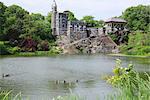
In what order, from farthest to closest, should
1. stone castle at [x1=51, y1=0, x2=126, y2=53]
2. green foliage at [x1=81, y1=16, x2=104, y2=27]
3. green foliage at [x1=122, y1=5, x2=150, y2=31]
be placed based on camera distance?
green foliage at [x1=81, y1=16, x2=104, y2=27] → green foliage at [x1=122, y1=5, x2=150, y2=31] → stone castle at [x1=51, y1=0, x2=126, y2=53]

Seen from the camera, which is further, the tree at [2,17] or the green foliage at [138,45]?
the tree at [2,17]

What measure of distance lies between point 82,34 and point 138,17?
9471mm

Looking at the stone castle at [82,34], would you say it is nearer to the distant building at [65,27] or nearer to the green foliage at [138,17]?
the distant building at [65,27]

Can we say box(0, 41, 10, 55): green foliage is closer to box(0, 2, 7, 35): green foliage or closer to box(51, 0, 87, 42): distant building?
box(0, 2, 7, 35): green foliage

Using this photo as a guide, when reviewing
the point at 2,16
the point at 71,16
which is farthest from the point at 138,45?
the point at 71,16

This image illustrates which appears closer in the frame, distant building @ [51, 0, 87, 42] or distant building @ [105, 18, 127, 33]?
distant building @ [51, 0, 87, 42]

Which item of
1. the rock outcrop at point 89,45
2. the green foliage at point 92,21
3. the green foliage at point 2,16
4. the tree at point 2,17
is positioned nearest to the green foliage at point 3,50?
the tree at point 2,17

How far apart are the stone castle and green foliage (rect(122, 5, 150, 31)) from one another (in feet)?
5.34

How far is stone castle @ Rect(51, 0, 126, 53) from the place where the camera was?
51.4 metres

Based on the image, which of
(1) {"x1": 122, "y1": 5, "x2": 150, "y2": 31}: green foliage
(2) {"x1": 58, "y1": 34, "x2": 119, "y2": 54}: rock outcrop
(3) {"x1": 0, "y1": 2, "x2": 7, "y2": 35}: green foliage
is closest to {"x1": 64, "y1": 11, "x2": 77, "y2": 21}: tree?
(1) {"x1": 122, "y1": 5, "x2": 150, "y2": 31}: green foliage

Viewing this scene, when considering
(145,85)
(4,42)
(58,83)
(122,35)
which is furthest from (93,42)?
(145,85)

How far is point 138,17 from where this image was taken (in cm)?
6075

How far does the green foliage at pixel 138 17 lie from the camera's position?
58.3 meters

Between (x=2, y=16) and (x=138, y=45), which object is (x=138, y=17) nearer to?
(x=138, y=45)
